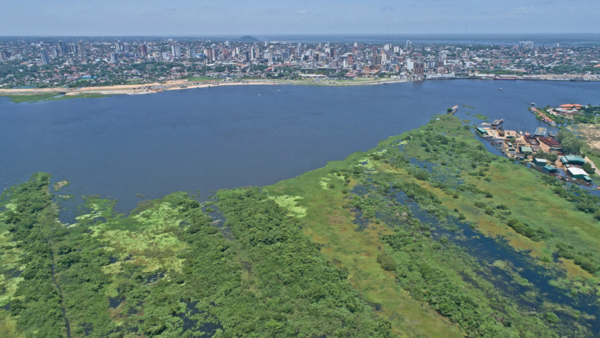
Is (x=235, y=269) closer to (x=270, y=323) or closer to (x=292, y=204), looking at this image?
(x=270, y=323)

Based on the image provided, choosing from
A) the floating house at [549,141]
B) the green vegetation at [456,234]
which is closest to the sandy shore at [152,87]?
the floating house at [549,141]

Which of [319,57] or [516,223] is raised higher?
[319,57]

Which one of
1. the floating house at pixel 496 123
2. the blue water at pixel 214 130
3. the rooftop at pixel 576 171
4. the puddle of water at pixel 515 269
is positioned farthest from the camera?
the floating house at pixel 496 123

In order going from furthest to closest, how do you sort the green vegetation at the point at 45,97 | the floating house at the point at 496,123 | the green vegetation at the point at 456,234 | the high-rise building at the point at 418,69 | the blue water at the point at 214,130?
the high-rise building at the point at 418,69
the green vegetation at the point at 45,97
the floating house at the point at 496,123
the blue water at the point at 214,130
the green vegetation at the point at 456,234

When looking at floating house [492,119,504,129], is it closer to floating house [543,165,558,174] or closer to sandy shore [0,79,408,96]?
floating house [543,165,558,174]

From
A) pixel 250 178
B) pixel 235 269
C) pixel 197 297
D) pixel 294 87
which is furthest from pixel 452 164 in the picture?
pixel 294 87

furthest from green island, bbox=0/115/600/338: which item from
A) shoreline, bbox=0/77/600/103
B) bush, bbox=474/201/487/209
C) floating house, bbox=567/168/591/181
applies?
shoreline, bbox=0/77/600/103

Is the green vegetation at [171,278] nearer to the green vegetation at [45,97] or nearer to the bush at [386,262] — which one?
the bush at [386,262]

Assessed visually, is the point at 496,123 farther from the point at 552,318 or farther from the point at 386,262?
the point at 386,262
